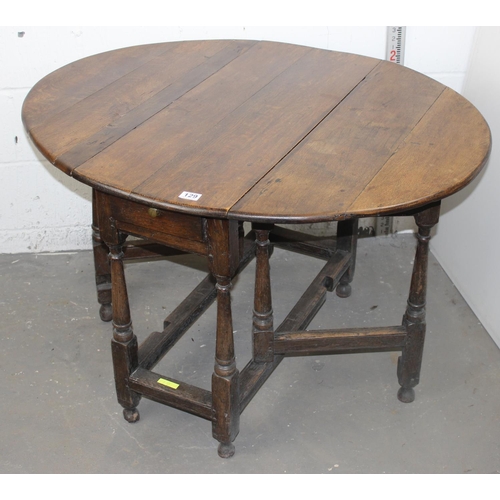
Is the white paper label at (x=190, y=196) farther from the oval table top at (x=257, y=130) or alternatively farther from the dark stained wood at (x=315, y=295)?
the dark stained wood at (x=315, y=295)

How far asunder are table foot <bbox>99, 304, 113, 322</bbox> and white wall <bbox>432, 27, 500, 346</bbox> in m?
1.36

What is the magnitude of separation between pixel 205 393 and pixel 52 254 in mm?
1285

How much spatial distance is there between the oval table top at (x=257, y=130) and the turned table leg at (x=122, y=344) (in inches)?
13.1

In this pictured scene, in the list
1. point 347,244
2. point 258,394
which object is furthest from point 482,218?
point 258,394

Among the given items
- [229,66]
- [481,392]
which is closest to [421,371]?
[481,392]

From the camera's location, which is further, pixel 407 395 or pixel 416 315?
→ pixel 407 395

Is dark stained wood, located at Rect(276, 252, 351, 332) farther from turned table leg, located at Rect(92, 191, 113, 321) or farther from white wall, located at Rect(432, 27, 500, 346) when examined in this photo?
turned table leg, located at Rect(92, 191, 113, 321)

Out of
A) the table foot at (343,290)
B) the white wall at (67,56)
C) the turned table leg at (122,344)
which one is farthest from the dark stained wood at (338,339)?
the white wall at (67,56)

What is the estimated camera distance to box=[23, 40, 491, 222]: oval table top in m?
1.84

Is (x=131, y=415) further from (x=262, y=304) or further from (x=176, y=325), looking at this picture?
(x=262, y=304)

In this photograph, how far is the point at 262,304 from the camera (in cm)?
236

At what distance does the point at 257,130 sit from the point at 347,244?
0.84 m

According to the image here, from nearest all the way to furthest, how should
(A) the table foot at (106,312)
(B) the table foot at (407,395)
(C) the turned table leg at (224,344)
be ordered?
(C) the turned table leg at (224,344)
(B) the table foot at (407,395)
(A) the table foot at (106,312)

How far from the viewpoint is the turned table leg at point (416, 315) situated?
7.10 ft
